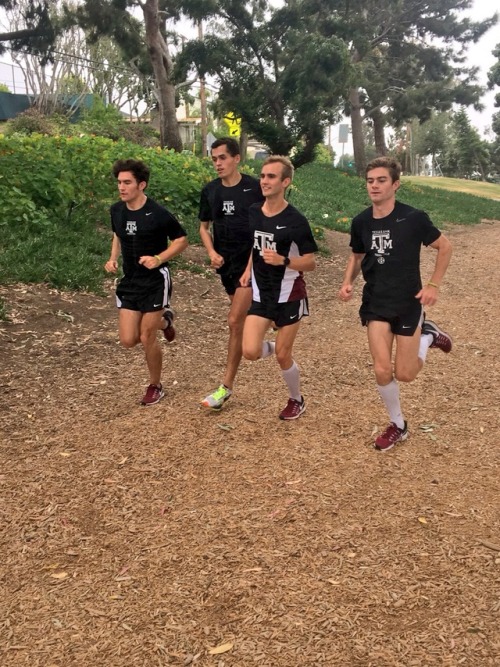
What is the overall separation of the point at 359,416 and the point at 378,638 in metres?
2.54

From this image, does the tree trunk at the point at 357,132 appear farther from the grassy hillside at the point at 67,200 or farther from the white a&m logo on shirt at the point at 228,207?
the white a&m logo on shirt at the point at 228,207

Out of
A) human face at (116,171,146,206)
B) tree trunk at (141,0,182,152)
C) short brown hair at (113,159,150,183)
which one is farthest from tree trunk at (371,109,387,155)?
human face at (116,171,146,206)

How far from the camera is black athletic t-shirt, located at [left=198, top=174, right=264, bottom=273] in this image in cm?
520

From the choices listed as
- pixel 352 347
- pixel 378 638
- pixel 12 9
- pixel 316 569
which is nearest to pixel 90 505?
pixel 316 569

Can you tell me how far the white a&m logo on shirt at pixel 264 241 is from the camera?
475 cm

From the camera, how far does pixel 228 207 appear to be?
17.1ft

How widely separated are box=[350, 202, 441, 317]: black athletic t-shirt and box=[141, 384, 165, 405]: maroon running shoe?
206cm

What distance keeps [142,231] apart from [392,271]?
6.61 feet

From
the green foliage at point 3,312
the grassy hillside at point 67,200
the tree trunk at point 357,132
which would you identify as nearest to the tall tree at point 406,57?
the tree trunk at point 357,132

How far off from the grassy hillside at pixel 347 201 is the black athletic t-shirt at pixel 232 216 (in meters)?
11.1

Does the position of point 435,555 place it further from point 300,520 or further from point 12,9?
point 12,9

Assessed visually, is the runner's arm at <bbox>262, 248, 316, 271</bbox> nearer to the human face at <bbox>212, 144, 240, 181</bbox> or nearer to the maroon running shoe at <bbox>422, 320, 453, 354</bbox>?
the human face at <bbox>212, 144, 240, 181</bbox>

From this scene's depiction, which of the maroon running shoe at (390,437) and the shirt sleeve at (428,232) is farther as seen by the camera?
the maroon running shoe at (390,437)

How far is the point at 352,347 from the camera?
290 inches
